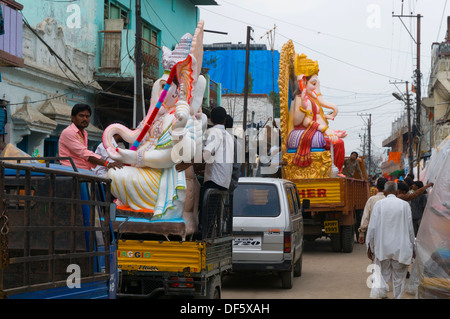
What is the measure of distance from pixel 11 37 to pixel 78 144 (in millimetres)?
8837

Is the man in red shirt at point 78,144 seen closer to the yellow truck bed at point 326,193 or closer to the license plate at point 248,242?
the license plate at point 248,242

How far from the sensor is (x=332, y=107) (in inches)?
715

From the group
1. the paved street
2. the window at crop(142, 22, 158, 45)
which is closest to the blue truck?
the paved street

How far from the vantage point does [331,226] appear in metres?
15.6

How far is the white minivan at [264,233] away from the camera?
1031 centimetres

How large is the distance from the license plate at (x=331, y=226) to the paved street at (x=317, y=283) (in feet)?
1.91

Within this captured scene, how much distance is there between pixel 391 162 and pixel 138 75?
38632 millimetres

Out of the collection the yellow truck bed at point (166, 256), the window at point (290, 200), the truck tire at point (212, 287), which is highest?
the window at point (290, 200)

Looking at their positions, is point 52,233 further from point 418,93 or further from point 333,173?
point 418,93

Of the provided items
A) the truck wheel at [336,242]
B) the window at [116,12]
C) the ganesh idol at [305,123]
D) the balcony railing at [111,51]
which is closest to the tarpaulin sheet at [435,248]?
the truck wheel at [336,242]

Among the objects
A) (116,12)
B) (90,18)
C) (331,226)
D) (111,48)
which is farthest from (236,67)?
(331,226)

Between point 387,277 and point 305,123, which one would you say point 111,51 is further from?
point 387,277
